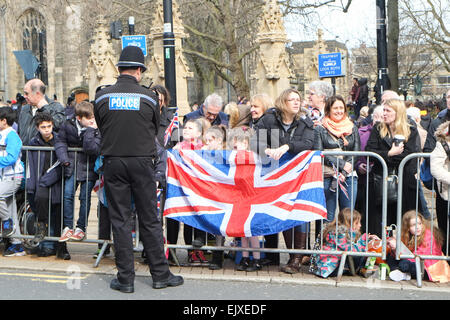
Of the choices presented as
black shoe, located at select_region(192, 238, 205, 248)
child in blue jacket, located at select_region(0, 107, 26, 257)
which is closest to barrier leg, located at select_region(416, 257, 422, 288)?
black shoe, located at select_region(192, 238, 205, 248)

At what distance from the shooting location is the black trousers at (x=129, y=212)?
20.2ft

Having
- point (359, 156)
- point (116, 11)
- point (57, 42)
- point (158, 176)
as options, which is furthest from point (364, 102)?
point (57, 42)

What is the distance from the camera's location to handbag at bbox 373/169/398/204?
699cm

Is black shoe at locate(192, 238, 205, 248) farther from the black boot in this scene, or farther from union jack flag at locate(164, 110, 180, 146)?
union jack flag at locate(164, 110, 180, 146)

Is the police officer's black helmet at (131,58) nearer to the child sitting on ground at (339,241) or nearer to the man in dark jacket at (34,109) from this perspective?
the man in dark jacket at (34,109)

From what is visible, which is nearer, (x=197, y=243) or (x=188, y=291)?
(x=188, y=291)

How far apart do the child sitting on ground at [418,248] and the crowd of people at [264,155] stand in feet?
0.04

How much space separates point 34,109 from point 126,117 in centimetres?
267

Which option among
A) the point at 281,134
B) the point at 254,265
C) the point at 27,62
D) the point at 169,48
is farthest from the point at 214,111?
the point at 27,62

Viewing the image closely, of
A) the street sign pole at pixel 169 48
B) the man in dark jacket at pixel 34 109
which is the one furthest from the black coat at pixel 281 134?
the street sign pole at pixel 169 48

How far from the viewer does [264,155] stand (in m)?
7.02

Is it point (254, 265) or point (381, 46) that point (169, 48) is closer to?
point (381, 46)
